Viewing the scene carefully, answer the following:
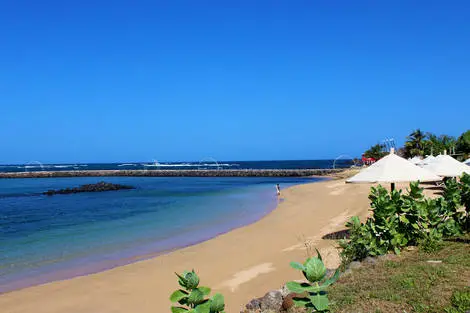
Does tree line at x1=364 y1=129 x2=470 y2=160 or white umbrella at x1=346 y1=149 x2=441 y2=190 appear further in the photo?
tree line at x1=364 y1=129 x2=470 y2=160

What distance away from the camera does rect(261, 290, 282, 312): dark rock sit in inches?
211

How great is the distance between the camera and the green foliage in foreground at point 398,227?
6656mm

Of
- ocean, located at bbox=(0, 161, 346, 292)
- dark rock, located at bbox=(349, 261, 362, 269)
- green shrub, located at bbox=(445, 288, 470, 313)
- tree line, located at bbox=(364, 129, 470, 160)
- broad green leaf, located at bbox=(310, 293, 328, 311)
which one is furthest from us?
tree line, located at bbox=(364, 129, 470, 160)

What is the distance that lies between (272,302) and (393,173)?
5845mm

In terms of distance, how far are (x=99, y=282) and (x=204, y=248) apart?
3.70 meters

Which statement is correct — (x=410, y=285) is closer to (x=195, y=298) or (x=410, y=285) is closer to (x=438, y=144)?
(x=195, y=298)

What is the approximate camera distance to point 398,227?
6883 mm

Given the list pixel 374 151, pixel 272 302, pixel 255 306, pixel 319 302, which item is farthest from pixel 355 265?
pixel 374 151

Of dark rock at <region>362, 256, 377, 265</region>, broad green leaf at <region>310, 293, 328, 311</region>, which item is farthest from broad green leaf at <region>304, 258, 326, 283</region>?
dark rock at <region>362, 256, 377, 265</region>

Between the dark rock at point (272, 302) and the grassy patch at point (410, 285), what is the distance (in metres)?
0.80

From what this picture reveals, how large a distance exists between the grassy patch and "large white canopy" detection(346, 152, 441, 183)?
3498 millimetres

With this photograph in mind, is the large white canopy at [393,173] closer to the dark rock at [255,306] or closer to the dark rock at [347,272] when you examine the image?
the dark rock at [347,272]

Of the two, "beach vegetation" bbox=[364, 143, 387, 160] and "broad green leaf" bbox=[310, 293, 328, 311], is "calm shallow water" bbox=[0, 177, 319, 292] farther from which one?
"beach vegetation" bbox=[364, 143, 387, 160]

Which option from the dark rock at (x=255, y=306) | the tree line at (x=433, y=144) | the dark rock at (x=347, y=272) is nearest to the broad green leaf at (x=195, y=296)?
the dark rock at (x=255, y=306)
